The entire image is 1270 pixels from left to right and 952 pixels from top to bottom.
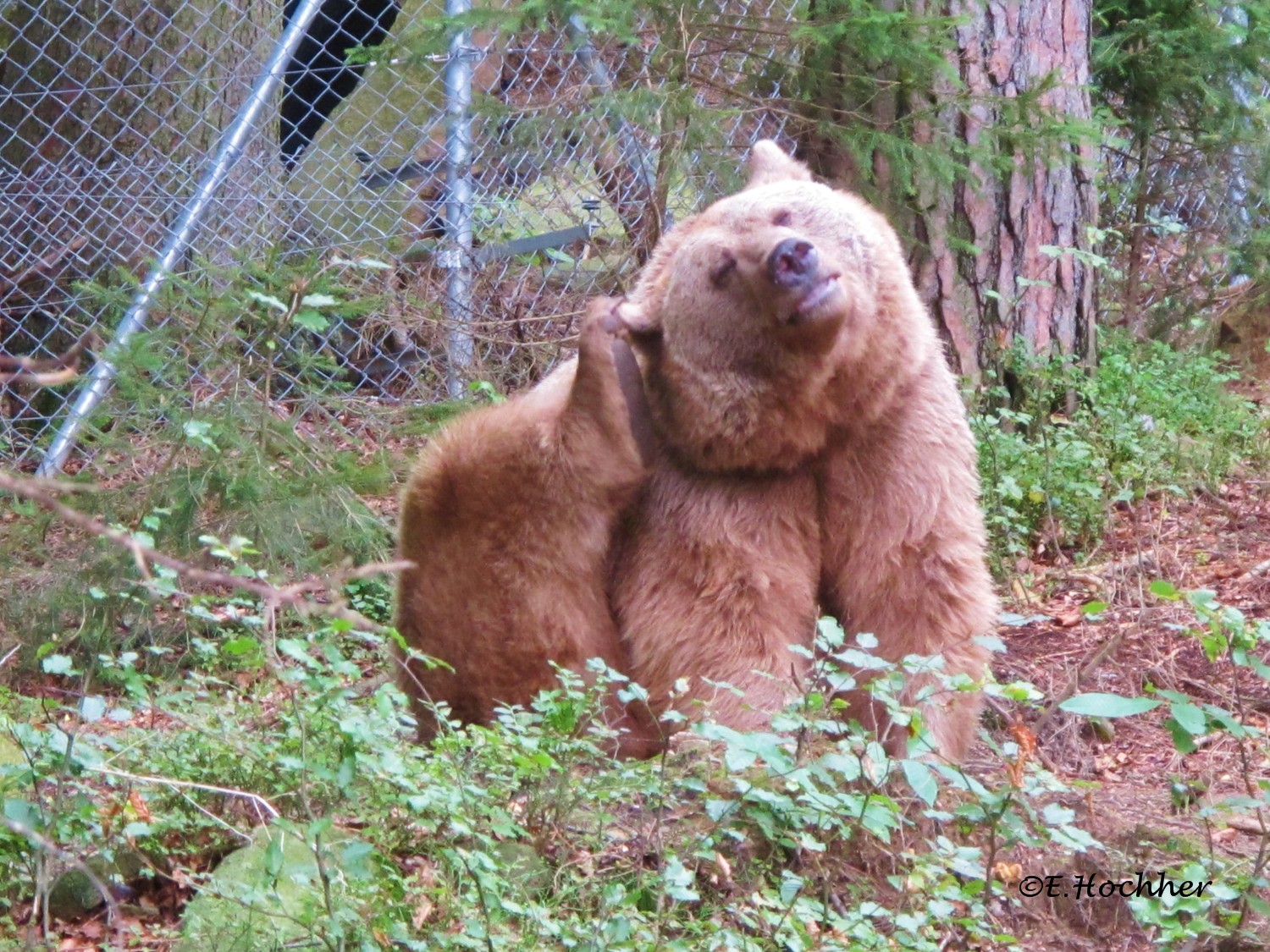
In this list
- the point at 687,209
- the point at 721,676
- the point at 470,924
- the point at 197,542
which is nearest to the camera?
the point at 470,924

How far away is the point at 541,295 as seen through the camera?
7965 mm

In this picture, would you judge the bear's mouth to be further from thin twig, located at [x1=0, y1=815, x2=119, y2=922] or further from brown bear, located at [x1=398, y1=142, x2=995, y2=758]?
thin twig, located at [x1=0, y1=815, x2=119, y2=922]

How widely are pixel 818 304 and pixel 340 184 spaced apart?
16.8 feet

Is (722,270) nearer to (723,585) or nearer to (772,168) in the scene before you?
(772,168)

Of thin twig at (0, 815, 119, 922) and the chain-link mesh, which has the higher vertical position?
the chain-link mesh

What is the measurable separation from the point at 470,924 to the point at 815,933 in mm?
852

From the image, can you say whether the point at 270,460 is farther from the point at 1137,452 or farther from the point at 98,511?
the point at 1137,452

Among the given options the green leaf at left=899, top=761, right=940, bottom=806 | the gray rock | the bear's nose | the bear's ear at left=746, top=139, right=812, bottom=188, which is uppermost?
the bear's ear at left=746, top=139, right=812, bottom=188

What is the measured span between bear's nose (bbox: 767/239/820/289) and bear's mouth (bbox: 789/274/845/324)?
4cm

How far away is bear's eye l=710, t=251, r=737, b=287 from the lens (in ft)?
14.0

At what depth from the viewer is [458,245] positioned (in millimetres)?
7699

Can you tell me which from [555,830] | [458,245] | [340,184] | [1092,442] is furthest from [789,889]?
[340,184]

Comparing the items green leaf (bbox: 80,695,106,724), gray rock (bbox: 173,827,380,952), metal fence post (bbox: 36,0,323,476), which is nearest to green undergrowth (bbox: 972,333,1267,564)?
gray rock (bbox: 173,827,380,952)

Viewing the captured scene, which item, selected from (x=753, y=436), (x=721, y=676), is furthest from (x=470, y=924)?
(x=753, y=436)
